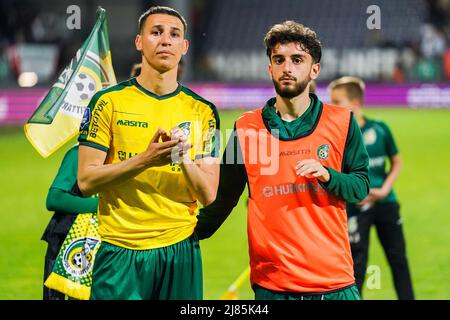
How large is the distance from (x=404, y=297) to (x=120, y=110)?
404cm

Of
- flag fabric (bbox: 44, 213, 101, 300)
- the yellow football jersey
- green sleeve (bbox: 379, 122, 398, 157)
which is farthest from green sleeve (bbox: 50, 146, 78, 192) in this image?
green sleeve (bbox: 379, 122, 398, 157)

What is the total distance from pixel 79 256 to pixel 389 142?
11.1 ft

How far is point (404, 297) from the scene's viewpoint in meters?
7.60

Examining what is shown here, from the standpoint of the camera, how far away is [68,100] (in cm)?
516

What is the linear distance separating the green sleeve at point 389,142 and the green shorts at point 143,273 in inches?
142

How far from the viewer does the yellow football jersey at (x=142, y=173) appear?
4.44 m

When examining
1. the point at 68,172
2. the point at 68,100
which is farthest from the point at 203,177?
the point at 68,172

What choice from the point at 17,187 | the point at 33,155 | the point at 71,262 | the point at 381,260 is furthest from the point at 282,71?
the point at 33,155

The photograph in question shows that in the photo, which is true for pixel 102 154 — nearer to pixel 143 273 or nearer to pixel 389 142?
pixel 143 273

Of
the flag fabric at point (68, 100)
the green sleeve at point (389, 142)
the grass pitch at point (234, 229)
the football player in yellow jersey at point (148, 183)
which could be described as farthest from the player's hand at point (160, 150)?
the grass pitch at point (234, 229)

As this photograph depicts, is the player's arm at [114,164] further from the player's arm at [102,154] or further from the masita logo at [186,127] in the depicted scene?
the masita logo at [186,127]

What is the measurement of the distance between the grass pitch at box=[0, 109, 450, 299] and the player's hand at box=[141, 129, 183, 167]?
4.41 m

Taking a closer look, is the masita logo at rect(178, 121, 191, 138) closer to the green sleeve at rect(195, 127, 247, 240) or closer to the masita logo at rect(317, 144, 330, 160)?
the green sleeve at rect(195, 127, 247, 240)

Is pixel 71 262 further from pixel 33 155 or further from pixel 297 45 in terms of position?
pixel 33 155
